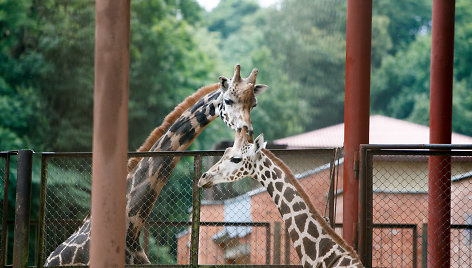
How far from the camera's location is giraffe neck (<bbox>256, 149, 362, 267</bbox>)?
5070mm

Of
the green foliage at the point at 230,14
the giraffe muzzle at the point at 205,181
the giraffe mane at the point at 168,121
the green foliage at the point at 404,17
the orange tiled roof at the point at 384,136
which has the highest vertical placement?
Answer: the green foliage at the point at 230,14

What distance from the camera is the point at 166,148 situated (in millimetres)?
7055

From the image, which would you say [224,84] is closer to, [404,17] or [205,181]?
[205,181]

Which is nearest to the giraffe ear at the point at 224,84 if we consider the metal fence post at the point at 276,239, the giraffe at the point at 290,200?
the giraffe at the point at 290,200

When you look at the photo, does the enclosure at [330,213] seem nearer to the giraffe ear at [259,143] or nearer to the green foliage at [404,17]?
the giraffe ear at [259,143]

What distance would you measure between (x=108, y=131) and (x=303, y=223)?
2208mm

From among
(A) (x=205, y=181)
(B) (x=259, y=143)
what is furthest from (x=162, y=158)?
(B) (x=259, y=143)

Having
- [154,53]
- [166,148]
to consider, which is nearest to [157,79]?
[154,53]

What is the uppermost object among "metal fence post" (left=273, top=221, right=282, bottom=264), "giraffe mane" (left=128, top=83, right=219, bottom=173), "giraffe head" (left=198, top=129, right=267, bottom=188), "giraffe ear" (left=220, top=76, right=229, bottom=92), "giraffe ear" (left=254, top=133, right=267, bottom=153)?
"giraffe ear" (left=220, top=76, right=229, bottom=92)

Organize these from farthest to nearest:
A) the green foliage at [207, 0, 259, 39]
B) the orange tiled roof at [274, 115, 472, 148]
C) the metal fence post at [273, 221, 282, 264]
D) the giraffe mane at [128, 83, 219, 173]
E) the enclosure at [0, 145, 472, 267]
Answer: the green foliage at [207, 0, 259, 39] < the orange tiled roof at [274, 115, 472, 148] < the metal fence post at [273, 221, 282, 264] < the giraffe mane at [128, 83, 219, 173] < the enclosure at [0, 145, 472, 267]

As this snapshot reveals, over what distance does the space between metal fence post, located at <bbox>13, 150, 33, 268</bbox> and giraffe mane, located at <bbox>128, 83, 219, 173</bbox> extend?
4.41 feet

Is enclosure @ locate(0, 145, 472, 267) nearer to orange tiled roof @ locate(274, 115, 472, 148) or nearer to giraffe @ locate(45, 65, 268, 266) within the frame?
giraffe @ locate(45, 65, 268, 266)

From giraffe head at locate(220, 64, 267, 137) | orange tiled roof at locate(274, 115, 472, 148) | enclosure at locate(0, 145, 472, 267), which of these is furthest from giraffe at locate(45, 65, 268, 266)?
orange tiled roof at locate(274, 115, 472, 148)

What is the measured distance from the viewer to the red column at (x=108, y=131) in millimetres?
3729
